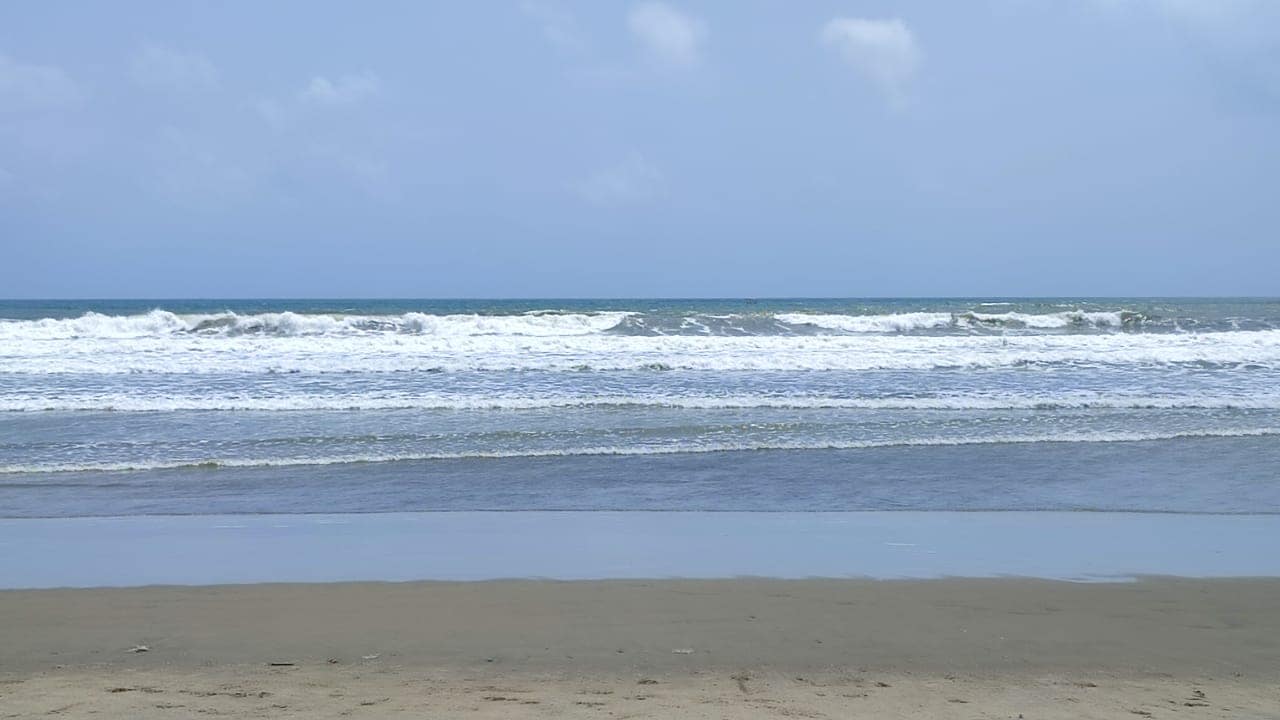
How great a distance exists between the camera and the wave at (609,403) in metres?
14.8

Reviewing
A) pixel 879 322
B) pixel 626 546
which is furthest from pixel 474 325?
pixel 626 546

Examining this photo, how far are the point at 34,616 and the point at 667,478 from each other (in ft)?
18.1

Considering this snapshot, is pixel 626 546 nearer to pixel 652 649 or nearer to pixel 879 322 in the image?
pixel 652 649

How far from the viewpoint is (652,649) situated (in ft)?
A: 16.0

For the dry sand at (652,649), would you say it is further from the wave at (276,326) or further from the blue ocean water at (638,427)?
the wave at (276,326)

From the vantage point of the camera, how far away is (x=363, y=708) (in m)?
A: 4.03

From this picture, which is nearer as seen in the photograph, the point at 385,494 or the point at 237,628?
the point at 237,628

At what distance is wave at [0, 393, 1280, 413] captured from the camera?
14844mm

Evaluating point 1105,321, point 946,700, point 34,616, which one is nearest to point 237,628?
point 34,616

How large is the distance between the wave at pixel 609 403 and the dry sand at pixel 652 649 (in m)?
8.97

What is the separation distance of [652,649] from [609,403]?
34.3 ft

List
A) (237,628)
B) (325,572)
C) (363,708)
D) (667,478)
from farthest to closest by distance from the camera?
1. (667,478)
2. (325,572)
3. (237,628)
4. (363,708)

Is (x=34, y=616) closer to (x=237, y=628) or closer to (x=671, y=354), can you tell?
(x=237, y=628)

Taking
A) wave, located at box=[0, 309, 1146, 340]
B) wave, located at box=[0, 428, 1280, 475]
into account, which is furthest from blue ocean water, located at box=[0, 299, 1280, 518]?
wave, located at box=[0, 309, 1146, 340]
